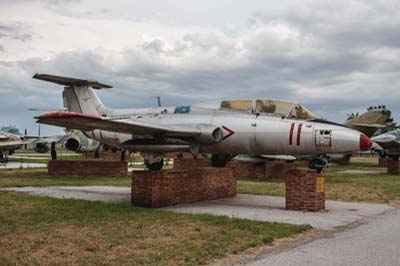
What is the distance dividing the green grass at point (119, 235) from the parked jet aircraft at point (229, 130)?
6.46 ft

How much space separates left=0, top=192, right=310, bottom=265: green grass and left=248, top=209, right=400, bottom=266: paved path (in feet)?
2.11

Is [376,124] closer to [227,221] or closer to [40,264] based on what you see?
[227,221]

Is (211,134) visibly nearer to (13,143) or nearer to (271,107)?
(271,107)

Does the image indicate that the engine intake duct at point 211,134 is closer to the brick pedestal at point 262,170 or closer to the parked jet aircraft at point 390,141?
the brick pedestal at point 262,170

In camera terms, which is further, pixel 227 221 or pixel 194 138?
pixel 194 138

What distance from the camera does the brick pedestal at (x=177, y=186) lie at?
10.0 meters

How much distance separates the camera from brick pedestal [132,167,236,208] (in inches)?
396

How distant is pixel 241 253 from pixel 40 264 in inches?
98.8

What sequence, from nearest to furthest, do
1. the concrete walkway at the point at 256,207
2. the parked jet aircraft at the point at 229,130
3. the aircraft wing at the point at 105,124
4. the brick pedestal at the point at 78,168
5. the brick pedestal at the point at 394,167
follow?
the concrete walkway at the point at 256,207, the aircraft wing at the point at 105,124, the parked jet aircraft at the point at 229,130, the brick pedestal at the point at 78,168, the brick pedestal at the point at 394,167

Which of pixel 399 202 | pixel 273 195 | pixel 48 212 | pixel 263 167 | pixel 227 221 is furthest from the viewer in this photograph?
pixel 263 167

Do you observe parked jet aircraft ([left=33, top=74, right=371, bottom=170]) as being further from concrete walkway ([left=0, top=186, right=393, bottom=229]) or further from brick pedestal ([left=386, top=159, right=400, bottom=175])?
brick pedestal ([left=386, top=159, right=400, bottom=175])

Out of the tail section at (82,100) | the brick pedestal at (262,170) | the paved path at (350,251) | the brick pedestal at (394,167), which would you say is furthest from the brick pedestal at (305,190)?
the brick pedestal at (394,167)

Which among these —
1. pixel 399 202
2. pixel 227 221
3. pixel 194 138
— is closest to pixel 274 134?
pixel 194 138

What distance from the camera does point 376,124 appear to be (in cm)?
3272
